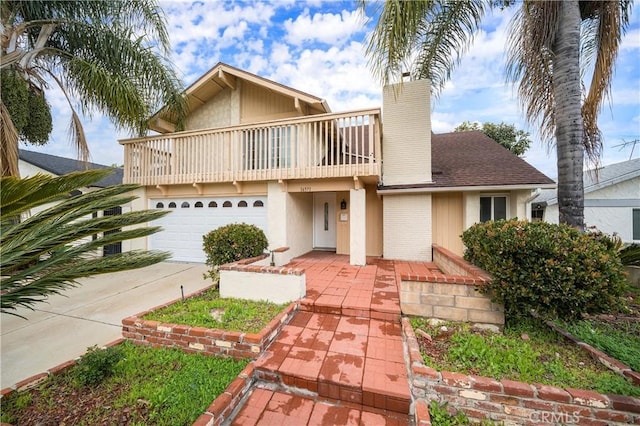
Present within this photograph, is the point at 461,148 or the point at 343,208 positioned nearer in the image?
the point at 343,208

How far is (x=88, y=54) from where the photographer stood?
6.46m

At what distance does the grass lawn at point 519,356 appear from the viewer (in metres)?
2.46

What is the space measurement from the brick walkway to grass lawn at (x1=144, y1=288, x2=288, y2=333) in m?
0.43

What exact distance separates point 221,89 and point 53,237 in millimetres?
8957

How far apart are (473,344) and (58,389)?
15.2 ft

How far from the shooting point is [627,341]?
10.7 ft

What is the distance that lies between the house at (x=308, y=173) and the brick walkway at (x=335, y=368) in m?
2.96

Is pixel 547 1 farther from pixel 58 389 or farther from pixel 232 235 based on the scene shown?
pixel 58 389

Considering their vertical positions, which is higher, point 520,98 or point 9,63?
point 9,63

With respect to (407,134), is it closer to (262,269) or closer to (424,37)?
(424,37)

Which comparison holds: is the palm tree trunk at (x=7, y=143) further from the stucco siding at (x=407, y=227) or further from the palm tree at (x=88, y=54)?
the stucco siding at (x=407, y=227)

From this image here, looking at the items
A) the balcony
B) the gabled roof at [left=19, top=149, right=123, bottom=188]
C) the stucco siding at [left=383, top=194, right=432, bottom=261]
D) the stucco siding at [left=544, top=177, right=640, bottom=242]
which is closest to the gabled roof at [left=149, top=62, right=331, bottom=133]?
the balcony

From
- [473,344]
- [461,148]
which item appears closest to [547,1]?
[461,148]

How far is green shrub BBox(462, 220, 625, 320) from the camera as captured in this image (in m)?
2.88
